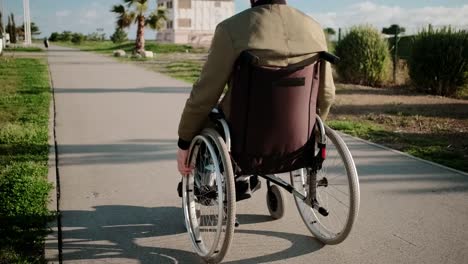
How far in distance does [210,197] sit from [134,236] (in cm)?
71

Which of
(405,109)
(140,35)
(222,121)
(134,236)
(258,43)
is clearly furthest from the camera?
(140,35)

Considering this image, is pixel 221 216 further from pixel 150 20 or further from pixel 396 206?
pixel 150 20

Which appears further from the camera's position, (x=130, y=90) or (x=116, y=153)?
(x=130, y=90)

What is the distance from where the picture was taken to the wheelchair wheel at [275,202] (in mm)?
3887

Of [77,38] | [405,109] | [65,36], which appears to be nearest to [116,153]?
[405,109]

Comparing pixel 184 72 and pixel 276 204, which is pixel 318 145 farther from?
pixel 184 72

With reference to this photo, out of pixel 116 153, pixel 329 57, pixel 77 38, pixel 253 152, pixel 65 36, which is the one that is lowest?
pixel 116 153

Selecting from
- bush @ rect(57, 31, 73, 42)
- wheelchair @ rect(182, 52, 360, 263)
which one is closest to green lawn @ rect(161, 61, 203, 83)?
wheelchair @ rect(182, 52, 360, 263)

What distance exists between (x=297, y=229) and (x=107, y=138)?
3.80 m

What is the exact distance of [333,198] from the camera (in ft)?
14.1

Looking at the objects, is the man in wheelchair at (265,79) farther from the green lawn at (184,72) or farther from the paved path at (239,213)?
the green lawn at (184,72)

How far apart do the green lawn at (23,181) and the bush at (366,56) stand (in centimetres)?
933

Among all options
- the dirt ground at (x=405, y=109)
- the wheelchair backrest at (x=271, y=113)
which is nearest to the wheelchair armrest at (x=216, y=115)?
the wheelchair backrest at (x=271, y=113)

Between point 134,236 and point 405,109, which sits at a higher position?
point 405,109
